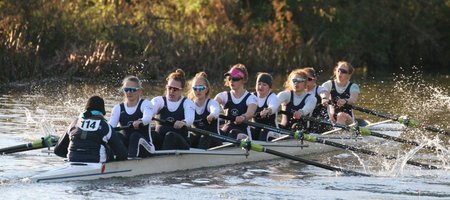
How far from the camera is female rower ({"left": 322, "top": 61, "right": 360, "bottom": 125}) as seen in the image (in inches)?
648

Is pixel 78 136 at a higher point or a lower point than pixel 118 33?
lower

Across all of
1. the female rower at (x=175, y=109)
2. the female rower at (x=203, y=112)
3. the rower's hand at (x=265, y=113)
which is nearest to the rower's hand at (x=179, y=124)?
the female rower at (x=175, y=109)

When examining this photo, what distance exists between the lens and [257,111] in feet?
48.7

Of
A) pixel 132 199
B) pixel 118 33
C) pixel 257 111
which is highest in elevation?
pixel 118 33

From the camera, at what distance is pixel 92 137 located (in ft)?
37.4

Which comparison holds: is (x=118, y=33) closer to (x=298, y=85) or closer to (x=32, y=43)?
(x=32, y=43)

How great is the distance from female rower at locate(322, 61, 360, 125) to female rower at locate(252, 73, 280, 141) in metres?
1.92

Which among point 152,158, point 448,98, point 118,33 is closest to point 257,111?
point 152,158

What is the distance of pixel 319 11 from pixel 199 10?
4997 mm

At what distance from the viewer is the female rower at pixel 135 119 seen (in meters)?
12.2

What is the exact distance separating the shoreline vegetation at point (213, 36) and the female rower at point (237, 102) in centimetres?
1141

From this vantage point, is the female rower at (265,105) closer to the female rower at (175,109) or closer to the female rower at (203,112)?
the female rower at (203,112)

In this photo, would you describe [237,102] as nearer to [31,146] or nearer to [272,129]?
[272,129]

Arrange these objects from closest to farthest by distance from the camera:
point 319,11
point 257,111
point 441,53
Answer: point 257,111 → point 319,11 → point 441,53
